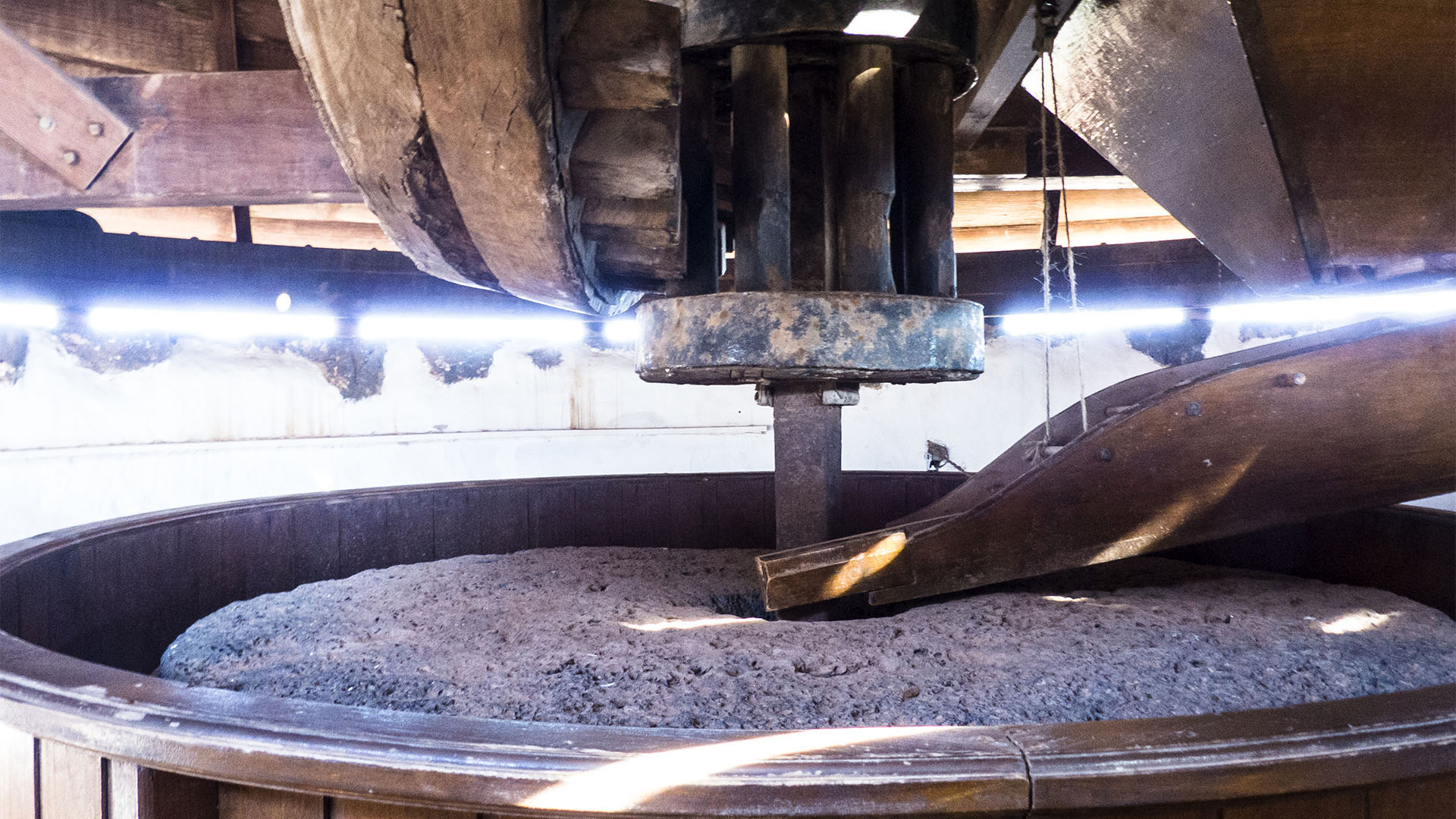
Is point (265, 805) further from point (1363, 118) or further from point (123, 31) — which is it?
point (123, 31)

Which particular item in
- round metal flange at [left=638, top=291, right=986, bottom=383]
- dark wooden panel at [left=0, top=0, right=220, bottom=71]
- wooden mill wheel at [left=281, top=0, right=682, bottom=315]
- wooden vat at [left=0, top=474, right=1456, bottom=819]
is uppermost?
dark wooden panel at [left=0, top=0, right=220, bottom=71]

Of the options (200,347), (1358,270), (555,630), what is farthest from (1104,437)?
(200,347)

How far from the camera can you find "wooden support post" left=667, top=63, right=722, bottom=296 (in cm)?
192

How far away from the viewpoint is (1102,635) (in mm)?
1685

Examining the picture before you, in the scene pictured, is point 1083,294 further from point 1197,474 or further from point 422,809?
point 422,809

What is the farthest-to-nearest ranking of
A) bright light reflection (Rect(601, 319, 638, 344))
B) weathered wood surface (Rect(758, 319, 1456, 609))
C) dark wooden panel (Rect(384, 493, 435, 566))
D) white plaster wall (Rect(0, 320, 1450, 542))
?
bright light reflection (Rect(601, 319, 638, 344)) → white plaster wall (Rect(0, 320, 1450, 542)) → dark wooden panel (Rect(384, 493, 435, 566)) → weathered wood surface (Rect(758, 319, 1456, 609))

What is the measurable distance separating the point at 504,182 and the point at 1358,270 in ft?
5.05

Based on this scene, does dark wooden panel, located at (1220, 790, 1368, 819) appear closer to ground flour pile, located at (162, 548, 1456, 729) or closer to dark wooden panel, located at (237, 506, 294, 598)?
ground flour pile, located at (162, 548, 1456, 729)

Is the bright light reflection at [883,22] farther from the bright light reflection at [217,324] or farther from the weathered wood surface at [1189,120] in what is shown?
the bright light reflection at [217,324]

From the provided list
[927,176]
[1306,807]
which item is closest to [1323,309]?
[927,176]

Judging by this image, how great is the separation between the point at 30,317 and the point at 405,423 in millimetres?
1686

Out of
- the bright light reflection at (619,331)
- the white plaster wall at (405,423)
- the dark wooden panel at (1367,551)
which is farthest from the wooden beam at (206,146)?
the bright light reflection at (619,331)

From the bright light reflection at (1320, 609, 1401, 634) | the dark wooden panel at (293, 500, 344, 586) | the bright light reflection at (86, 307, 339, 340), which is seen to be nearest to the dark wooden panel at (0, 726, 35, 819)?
the dark wooden panel at (293, 500, 344, 586)

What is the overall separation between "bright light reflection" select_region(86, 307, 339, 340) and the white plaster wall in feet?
0.29
